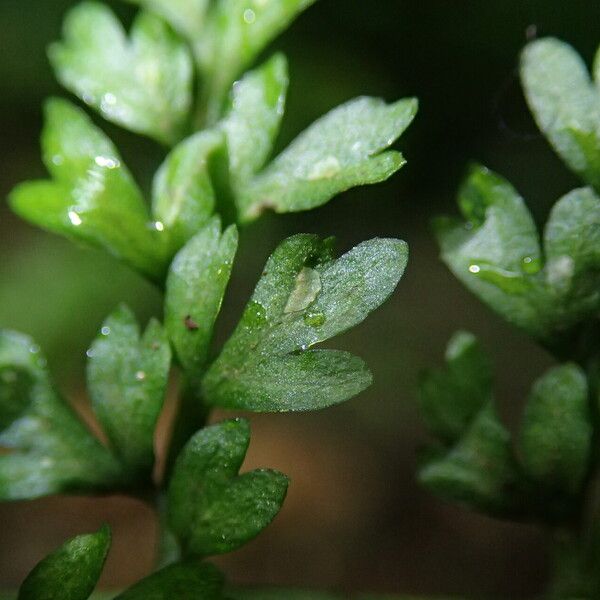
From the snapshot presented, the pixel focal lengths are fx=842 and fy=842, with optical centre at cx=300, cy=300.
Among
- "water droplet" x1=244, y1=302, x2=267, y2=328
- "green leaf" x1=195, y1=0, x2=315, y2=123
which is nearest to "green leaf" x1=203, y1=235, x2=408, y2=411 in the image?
"water droplet" x1=244, y1=302, x2=267, y2=328

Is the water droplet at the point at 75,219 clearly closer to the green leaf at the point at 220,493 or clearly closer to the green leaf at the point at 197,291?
the green leaf at the point at 197,291

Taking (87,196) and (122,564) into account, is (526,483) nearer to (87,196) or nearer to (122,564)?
(87,196)

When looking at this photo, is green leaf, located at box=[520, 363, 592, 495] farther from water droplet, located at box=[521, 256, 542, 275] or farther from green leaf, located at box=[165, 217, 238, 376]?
green leaf, located at box=[165, 217, 238, 376]

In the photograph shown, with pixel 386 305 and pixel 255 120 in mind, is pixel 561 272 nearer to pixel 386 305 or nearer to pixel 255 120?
pixel 255 120

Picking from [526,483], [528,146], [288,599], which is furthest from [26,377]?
[528,146]

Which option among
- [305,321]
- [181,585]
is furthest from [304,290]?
[181,585]

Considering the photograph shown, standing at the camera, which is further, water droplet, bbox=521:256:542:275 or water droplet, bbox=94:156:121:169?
water droplet, bbox=94:156:121:169

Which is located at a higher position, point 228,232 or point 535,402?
point 228,232
